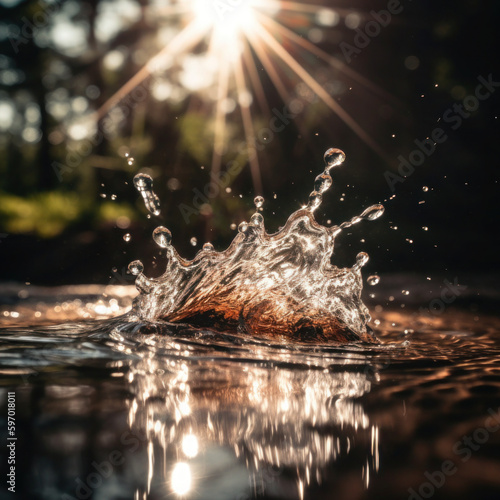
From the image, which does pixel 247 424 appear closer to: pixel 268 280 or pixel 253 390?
pixel 253 390

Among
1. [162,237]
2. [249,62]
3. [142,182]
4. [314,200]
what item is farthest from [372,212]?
[249,62]

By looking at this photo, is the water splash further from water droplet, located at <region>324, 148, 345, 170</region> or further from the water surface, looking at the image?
the water surface

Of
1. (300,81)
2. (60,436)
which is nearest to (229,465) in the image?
(60,436)

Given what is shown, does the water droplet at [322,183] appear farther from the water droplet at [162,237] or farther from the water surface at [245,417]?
the water surface at [245,417]

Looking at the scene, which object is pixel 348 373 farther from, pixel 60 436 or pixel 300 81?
pixel 300 81

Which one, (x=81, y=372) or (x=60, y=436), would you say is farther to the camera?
(x=81, y=372)

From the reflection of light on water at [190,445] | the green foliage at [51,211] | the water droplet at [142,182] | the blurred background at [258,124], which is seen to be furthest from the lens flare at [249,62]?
the reflection of light on water at [190,445]
